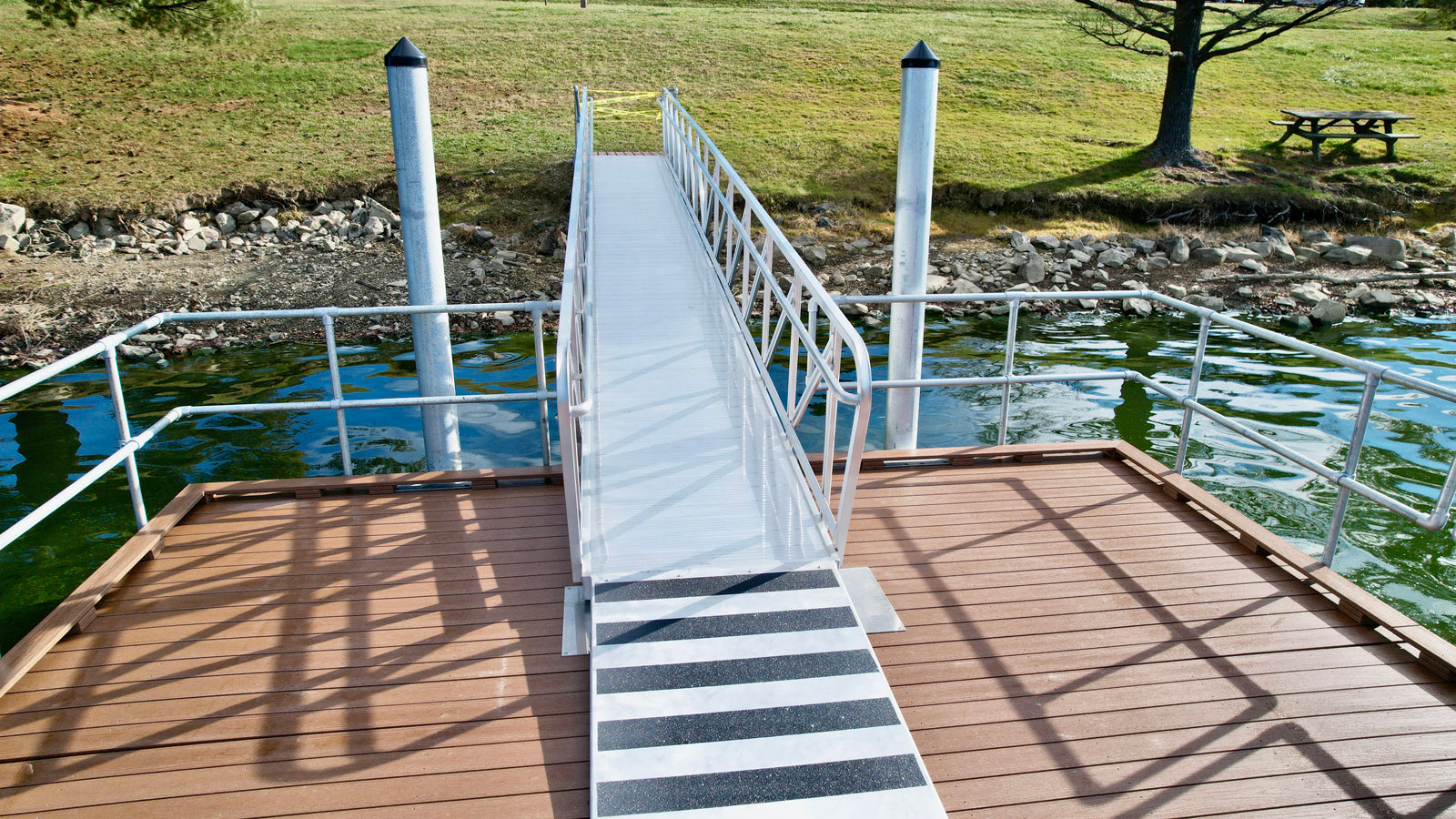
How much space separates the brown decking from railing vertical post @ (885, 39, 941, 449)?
1817mm

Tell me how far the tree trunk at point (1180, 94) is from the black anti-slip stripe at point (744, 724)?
768 inches

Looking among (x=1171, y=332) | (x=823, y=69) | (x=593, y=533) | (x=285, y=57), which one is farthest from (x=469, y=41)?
(x=593, y=533)

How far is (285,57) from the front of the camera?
2473cm

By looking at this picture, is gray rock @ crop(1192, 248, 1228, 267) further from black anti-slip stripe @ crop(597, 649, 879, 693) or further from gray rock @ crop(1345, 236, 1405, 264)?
black anti-slip stripe @ crop(597, 649, 879, 693)

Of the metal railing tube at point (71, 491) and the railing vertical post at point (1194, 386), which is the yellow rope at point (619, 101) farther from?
the metal railing tube at point (71, 491)

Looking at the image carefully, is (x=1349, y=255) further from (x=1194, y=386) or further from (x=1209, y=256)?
(x=1194, y=386)

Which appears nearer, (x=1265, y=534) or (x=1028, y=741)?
(x=1028, y=741)

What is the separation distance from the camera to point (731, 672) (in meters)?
3.51

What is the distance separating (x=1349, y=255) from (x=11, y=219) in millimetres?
22686

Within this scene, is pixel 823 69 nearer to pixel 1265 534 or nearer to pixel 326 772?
pixel 1265 534

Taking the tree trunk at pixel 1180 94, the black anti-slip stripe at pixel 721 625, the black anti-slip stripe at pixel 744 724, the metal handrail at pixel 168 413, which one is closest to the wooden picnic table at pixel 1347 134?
the tree trunk at pixel 1180 94

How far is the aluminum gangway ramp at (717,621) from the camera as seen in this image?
10.00 ft

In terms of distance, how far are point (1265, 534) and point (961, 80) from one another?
910 inches

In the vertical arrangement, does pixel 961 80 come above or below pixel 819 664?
above
